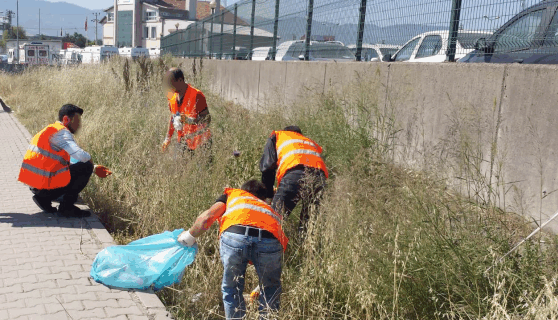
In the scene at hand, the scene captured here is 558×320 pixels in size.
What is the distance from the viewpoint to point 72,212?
20.1 feet

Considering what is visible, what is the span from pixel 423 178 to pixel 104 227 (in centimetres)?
327

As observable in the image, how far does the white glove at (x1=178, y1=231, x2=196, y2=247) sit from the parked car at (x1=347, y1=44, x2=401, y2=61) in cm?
418

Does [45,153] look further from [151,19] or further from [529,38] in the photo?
[151,19]

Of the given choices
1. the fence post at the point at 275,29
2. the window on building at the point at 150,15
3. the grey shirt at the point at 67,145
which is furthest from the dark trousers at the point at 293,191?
the window on building at the point at 150,15

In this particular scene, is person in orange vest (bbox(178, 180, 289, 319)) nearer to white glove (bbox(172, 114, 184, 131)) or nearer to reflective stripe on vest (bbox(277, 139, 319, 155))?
reflective stripe on vest (bbox(277, 139, 319, 155))

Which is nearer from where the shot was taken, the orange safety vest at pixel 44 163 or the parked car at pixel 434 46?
Answer: the orange safety vest at pixel 44 163

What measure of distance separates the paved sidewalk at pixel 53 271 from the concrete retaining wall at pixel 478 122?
2.56 metres

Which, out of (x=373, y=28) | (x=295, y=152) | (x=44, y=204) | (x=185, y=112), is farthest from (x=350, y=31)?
(x=44, y=204)

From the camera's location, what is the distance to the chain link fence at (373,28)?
580 centimetres

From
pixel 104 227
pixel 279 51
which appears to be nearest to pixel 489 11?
pixel 104 227

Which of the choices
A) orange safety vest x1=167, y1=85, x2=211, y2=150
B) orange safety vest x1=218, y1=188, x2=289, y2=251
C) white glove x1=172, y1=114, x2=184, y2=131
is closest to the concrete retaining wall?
orange safety vest x1=218, y1=188, x2=289, y2=251

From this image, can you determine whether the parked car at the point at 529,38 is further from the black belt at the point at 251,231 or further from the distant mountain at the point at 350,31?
the black belt at the point at 251,231

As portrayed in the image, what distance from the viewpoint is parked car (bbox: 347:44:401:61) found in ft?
24.5

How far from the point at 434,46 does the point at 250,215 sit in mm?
3807
